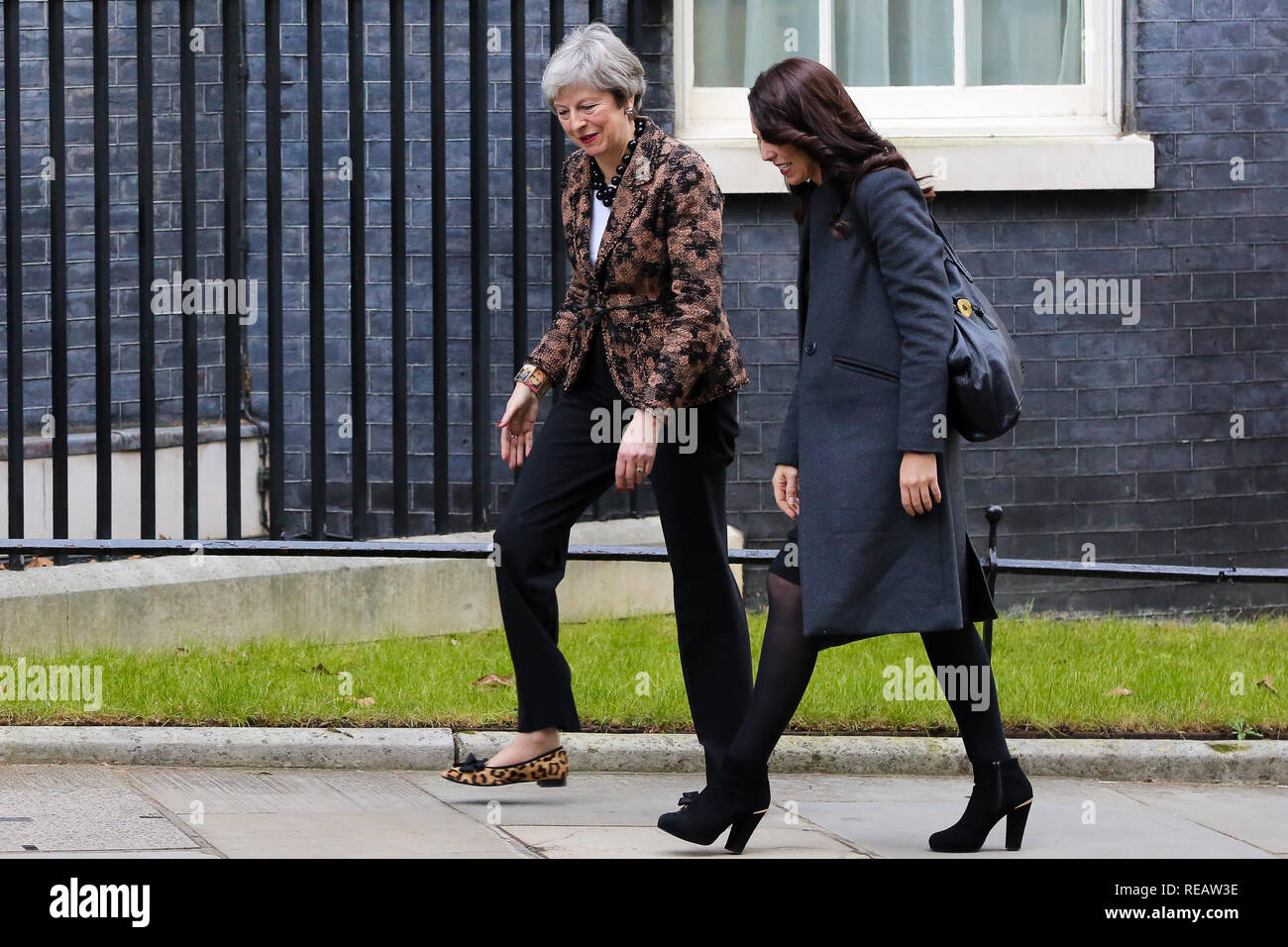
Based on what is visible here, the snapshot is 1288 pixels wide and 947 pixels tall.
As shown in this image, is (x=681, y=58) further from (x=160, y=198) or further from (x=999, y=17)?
(x=160, y=198)

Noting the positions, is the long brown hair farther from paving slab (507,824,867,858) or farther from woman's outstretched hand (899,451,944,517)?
paving slab (507,824,867,858)

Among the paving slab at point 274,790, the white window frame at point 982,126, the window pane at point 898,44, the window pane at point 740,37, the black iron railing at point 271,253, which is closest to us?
the paving slab at point 274,790

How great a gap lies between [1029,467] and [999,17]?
223cm

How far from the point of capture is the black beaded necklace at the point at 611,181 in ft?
15.3

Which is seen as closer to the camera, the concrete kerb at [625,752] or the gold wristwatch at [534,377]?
the gold wristwatch at [534,377]

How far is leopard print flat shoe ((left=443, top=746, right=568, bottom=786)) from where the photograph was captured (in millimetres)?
4754

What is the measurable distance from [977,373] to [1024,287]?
4.46 meters

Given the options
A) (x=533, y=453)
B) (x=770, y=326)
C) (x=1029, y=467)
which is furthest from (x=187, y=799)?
(x=1029, y=467)

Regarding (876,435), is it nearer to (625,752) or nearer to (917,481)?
(917,481)

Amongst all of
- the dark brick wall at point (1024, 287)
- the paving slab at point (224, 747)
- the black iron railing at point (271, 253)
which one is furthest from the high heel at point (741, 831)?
the dark brick wall at point (1024, 287)

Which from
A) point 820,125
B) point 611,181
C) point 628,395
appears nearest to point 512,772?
point 628,395

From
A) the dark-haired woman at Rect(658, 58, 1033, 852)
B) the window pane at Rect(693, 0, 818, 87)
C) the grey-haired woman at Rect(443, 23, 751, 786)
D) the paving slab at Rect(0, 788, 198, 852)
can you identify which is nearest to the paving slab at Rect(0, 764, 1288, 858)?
the paving slab at Rect(0, 788, 198, 852)

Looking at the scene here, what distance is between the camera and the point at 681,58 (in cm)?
825

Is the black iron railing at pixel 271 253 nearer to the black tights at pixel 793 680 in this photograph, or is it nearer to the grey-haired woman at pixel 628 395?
the grey-haired woman at pixel 628 395
